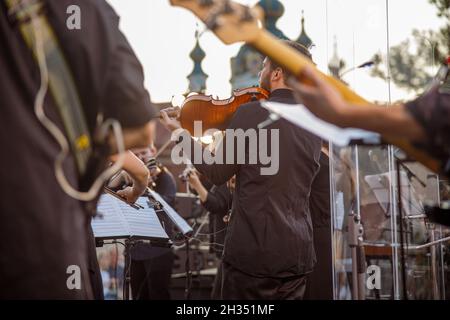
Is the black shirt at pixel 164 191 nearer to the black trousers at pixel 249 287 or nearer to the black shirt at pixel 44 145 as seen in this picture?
the black trousers at pixel 249 287

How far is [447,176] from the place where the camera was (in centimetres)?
236

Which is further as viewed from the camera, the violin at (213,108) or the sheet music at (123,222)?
the sheet music at (123,222)

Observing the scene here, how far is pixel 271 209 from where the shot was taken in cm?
366

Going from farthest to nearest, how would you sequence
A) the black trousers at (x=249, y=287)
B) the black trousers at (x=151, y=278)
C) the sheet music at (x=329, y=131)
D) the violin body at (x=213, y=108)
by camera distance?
the black trousers at (x=151, y=278), the violin body at (x=213, y=108), the black trousers at (x=249, y=287), the sheet music at (x=329, y=131)

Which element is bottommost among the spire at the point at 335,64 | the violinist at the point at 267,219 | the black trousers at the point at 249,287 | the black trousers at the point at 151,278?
the black trousers at the point at 151,278

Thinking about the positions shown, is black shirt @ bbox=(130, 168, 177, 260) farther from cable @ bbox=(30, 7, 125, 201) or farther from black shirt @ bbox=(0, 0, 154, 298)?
cable @ bbox=(30, 7, 125, 201)

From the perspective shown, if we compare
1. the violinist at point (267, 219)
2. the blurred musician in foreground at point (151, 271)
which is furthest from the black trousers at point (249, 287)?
the blurred musician in foreground at point (151, 271)

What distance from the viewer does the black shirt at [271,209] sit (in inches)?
142

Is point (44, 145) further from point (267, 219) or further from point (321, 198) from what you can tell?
point (321, 198)

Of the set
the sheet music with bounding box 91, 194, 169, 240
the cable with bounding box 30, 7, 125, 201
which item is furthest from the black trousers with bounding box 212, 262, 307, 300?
the cable with bounding box 30, 7, 125, 201

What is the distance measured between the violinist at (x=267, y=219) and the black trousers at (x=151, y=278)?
14.2 feet

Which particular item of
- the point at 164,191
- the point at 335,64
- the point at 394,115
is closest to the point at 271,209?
the point at 394,115

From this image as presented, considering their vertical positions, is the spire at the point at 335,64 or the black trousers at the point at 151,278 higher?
the spire at the point at 335,64

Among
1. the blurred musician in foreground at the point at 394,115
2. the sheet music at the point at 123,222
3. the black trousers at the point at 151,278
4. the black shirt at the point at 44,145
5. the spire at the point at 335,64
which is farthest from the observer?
the black trousers at the point at 151,278
